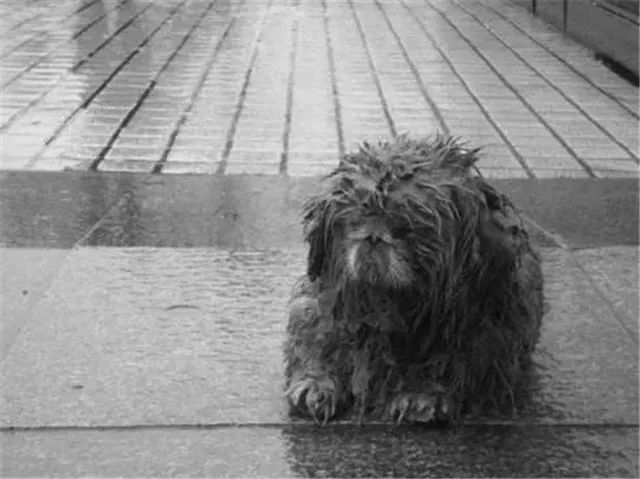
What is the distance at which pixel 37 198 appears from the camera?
6656 millimetres

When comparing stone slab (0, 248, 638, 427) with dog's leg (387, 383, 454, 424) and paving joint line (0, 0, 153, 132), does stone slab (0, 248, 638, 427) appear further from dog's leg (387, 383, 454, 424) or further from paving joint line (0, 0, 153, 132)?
paving joint line (0, 0, 153, 132)

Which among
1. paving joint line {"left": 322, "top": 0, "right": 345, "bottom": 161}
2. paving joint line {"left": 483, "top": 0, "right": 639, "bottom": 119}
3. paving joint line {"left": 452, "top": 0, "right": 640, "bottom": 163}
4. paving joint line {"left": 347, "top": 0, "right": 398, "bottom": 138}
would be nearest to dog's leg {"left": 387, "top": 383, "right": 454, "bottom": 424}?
paving joint line {"left": 322, "top": 0, "right": 345, "bottom": 161}

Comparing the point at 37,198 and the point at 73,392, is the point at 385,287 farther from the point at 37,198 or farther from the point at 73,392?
the point at 37,198

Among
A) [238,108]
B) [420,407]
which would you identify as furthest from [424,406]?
[238,108]

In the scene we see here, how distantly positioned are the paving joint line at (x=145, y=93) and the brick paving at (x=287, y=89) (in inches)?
0.8

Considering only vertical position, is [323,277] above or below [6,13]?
above

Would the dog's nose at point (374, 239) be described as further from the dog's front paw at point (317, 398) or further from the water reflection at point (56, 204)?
the water reflection at point (56, 204)

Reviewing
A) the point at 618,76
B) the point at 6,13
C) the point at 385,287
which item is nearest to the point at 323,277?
the point at 385,287

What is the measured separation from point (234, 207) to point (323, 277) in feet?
8.72

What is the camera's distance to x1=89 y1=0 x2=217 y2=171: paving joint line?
25.0 feet

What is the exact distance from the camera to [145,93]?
966 cm

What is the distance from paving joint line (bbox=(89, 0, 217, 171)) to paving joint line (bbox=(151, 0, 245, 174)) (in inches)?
13.3

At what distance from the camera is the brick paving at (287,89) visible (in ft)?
25.6

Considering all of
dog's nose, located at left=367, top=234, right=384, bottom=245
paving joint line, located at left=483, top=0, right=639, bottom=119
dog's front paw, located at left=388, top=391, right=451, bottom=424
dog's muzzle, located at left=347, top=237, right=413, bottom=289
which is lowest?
paving joint line, located at left=483, top=0, right=639, bottom=119
